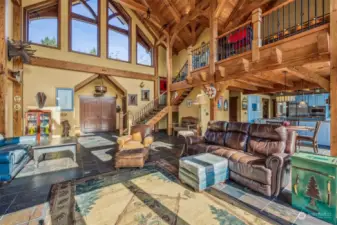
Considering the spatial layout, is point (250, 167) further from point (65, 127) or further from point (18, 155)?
point (65, 127)

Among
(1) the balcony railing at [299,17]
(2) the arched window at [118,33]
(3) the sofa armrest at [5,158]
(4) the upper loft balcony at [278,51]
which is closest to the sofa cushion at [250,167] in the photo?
(4) the upper loft balcony at [278,51]

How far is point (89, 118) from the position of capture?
28.8 ft

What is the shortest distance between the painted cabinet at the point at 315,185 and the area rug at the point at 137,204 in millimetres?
731

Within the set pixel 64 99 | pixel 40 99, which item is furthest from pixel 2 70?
pixel 64 99

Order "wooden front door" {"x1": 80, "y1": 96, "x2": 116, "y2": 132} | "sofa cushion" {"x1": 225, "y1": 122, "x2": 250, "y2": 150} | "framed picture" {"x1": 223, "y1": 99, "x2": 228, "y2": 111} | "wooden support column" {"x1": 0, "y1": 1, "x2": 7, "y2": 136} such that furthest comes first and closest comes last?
"wooden front door" {"x1": 80, "y1": 96, "x2": 116, "y2": 132}, "framed picture" {"x1": 223, "y1": 99, "x2": 228, "y2": 111}, "wooden support column" {"x1": 0, "y1": 1, "x2": 7, "y2": 136}, "sofa cushion" {"x1": 225, "y1": 122, "x2": 250, "y2": 150}

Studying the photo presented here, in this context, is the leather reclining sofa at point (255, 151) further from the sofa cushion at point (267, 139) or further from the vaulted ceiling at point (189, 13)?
the vaulted ceiling at point (189, 13)

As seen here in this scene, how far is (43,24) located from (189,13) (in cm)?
602

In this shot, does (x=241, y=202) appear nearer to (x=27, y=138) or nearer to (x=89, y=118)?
(x=27, y=138)

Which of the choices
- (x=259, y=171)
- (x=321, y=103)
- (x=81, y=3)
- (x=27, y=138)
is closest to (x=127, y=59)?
(x=81, y=3)

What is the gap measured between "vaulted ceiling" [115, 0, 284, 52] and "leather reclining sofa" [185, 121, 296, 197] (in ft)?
14.7

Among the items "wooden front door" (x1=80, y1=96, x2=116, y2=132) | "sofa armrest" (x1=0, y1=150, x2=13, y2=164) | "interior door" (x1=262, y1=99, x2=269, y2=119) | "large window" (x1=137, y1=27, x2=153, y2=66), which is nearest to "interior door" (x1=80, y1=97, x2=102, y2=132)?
"wooden front door" (x1=80, y1=96, x2=116, y2=132)

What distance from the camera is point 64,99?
6.93m

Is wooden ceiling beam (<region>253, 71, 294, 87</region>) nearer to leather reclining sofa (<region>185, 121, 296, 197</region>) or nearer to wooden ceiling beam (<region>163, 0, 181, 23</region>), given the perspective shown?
leather reclining sofa (<region>185, 121, 296, 197</region>)

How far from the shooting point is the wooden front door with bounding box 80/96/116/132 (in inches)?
339
